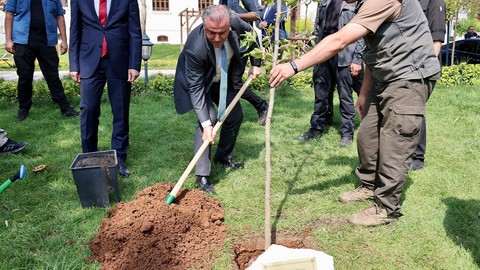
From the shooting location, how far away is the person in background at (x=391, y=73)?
110 inches

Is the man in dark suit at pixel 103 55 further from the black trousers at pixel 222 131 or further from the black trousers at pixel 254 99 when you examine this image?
the black trousers at pixel 254 99

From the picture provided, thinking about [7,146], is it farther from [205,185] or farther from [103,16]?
[205,185]

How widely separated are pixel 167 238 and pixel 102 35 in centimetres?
229

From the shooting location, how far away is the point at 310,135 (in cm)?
574

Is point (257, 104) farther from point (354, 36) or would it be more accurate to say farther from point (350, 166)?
point (354, 36)

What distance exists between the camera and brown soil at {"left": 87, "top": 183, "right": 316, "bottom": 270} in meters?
2.91

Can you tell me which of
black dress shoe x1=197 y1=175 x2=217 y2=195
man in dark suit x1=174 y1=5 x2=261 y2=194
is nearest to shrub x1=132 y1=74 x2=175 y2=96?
man in dark suit x1=174 y1=5 x2=261 y2=194

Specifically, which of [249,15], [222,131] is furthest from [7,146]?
[249,15]

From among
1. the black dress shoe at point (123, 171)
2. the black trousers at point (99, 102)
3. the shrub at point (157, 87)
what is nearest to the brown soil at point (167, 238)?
the black dress shoe at point (123, 171)

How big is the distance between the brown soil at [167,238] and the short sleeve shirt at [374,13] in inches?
66.1

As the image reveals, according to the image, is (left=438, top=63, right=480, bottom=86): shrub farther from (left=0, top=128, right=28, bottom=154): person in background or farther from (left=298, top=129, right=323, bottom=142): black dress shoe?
(left=0, top=128, right=28, bottom=154): person in background

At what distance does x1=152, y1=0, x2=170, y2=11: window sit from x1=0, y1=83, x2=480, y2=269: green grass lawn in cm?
2134

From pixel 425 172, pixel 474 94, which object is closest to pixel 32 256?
pixel 425 172

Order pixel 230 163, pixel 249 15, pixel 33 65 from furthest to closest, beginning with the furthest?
pixel 33 65 < pixel 249 15 < pixel 230 163
